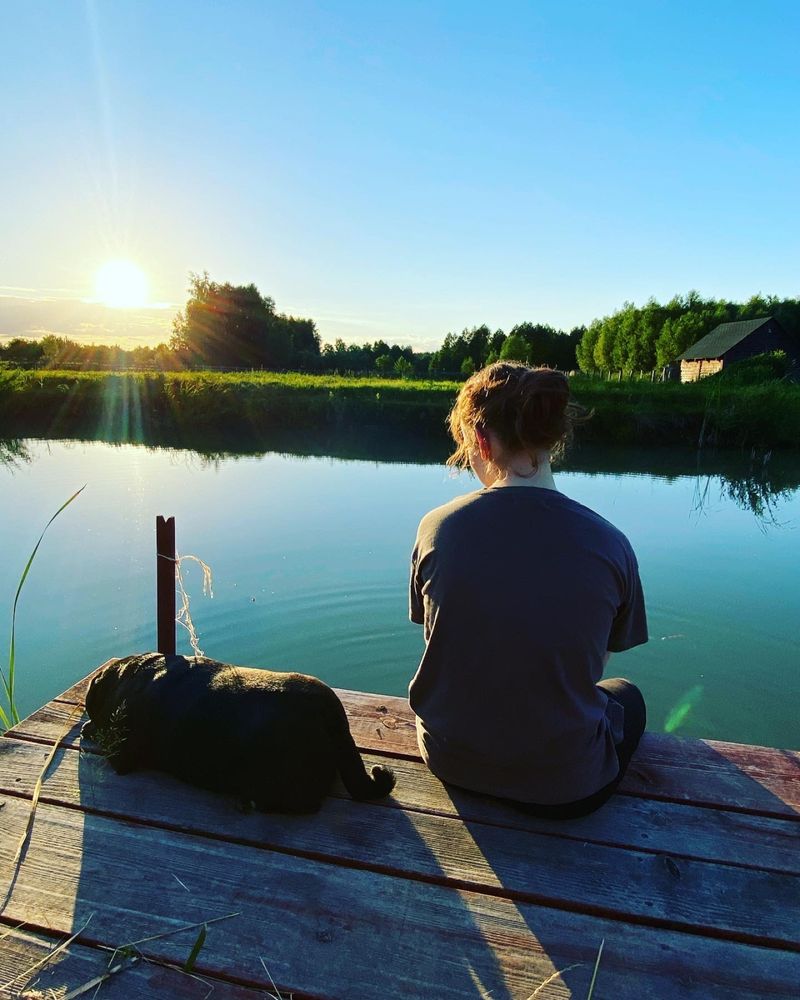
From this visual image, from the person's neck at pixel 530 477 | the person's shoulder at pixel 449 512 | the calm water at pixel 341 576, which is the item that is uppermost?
the person's neck at pixel 530 477

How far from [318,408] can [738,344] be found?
57.2 feet

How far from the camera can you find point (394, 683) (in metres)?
3.83

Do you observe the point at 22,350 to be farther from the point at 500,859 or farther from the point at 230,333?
the point at 500,859

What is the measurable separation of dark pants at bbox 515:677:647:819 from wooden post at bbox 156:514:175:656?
1449 mm

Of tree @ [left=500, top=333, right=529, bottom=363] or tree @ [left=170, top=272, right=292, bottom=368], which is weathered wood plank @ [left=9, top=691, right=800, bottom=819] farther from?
tree @ [left=170, top=272, right=292, bottom=368]

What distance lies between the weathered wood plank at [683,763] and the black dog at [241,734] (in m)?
0.29

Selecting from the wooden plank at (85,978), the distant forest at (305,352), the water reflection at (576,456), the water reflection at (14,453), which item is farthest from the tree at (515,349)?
the wooden plank at (85,978)

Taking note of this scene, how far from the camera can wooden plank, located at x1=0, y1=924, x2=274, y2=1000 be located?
1.04 m

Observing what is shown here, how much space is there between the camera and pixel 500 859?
53.4 inches

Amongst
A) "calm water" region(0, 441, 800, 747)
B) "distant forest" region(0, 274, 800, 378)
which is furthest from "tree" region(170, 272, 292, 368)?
"calm water" region(0, 441, 800, 747)

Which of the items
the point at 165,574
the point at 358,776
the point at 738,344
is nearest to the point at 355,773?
the point at 358,776

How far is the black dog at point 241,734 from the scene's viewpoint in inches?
57.6

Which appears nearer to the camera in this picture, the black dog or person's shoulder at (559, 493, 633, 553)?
person's shoulder at (559, 493, 633, 553)

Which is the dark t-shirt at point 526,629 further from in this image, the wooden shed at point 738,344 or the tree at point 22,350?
the tree at point 22,350
